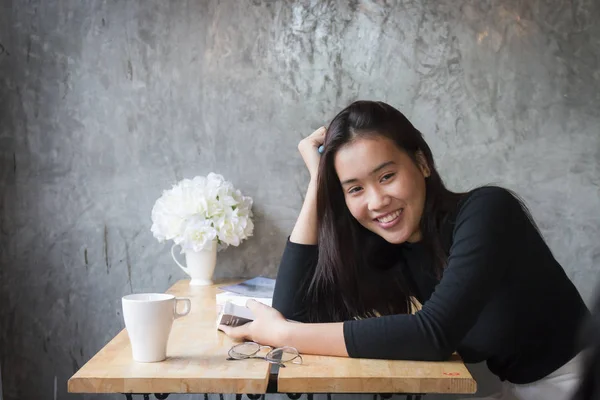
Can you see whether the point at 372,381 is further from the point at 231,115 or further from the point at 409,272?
the point at 231,115

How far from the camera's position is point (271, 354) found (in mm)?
1084

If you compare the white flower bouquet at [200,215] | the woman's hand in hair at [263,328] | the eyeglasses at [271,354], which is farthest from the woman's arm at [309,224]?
the white flower bouquet at [200,215]

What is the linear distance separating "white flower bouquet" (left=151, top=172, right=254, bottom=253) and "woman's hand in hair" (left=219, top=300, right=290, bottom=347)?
1.96 feet

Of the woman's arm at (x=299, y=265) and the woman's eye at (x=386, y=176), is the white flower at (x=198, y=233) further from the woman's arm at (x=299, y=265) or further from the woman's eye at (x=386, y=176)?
the woman's eye at (x=386, y=176)

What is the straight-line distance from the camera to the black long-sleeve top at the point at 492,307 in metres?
1.07

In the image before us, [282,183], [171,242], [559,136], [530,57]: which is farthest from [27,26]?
[559,136]

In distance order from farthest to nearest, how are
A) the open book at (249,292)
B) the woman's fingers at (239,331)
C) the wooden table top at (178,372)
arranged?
the open book at (249,292), the woman's fingers at (239,331), the wooden table top at (178,372)

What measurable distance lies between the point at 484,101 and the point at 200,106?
0.95 m

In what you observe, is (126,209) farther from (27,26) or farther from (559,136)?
(559,136)

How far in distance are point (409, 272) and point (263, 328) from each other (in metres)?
0.45

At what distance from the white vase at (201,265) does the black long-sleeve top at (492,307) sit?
780 millimetres

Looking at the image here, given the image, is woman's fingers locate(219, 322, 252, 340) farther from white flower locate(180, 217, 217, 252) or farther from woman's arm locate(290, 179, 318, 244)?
white flower locate(180, 217, 217, 252)

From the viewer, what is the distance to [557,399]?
3.85 feet

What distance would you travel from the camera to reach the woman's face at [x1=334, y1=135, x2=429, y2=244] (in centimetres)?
126
